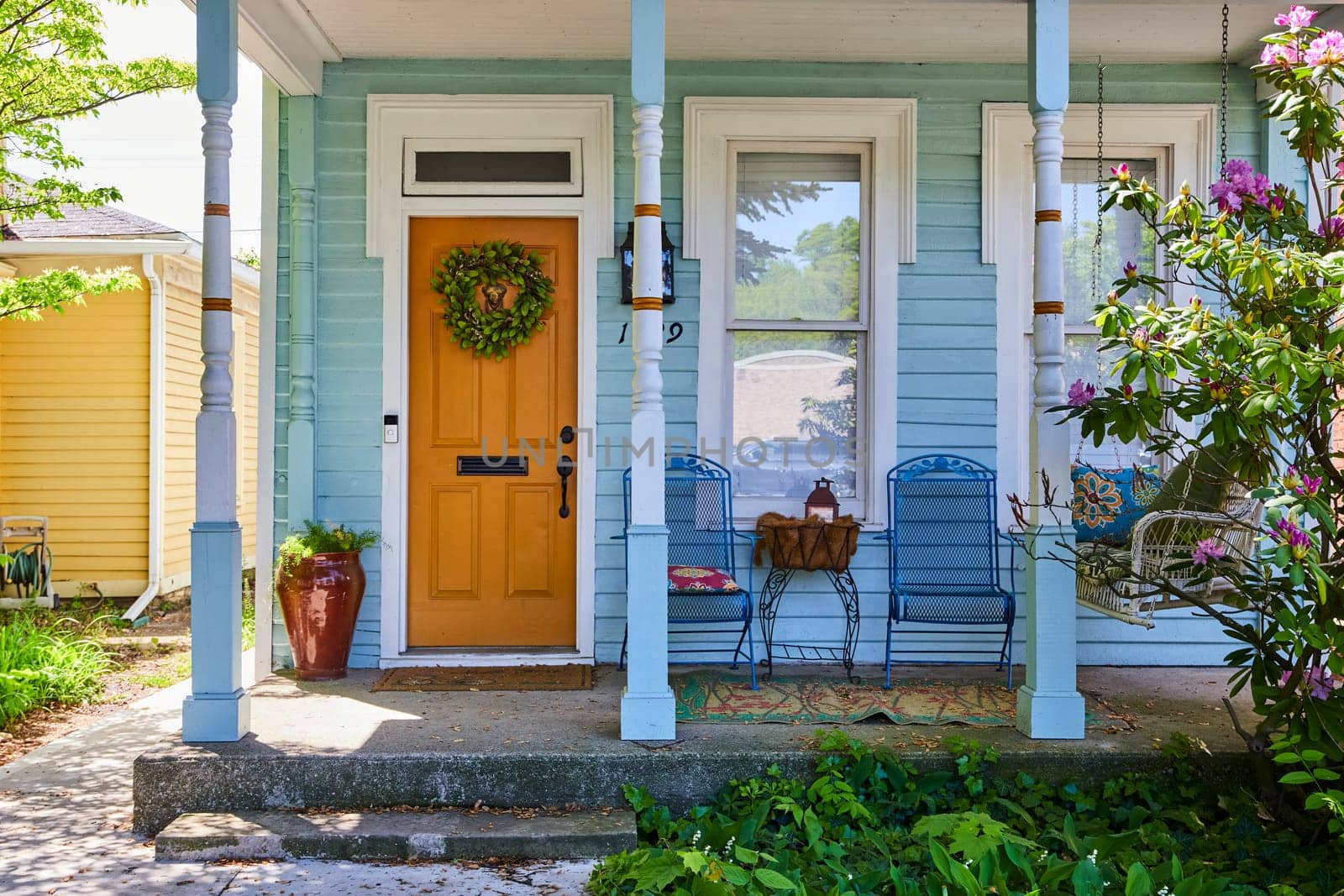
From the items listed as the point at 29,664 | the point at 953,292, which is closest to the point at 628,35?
the point at 953,292

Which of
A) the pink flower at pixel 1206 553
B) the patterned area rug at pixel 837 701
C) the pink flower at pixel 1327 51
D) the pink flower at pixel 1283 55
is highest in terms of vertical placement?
the pink flower at pixel 1283 55

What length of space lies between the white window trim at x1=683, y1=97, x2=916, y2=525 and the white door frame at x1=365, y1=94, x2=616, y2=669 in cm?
42

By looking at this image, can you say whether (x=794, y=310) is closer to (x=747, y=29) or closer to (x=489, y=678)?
(x=747, y=29)

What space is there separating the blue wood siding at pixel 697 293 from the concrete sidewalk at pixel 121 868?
1322 mm

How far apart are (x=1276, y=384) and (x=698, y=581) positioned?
226cm

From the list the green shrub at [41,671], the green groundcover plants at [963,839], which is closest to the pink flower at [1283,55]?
the green groundcover plants at [963,839]

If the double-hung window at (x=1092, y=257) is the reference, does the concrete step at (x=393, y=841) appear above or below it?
below

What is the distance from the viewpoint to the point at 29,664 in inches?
210

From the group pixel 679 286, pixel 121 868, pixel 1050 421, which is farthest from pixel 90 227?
pixel 1050 421

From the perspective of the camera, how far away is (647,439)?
3602 mm

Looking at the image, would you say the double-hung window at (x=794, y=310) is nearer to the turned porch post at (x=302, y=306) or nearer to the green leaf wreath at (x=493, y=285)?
the green leaf wreath at (x=493, y=285)

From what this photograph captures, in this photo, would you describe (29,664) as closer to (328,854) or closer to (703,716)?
(328,854)

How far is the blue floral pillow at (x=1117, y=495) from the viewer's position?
14.6ft

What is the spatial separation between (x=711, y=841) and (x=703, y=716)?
2.69 ft
